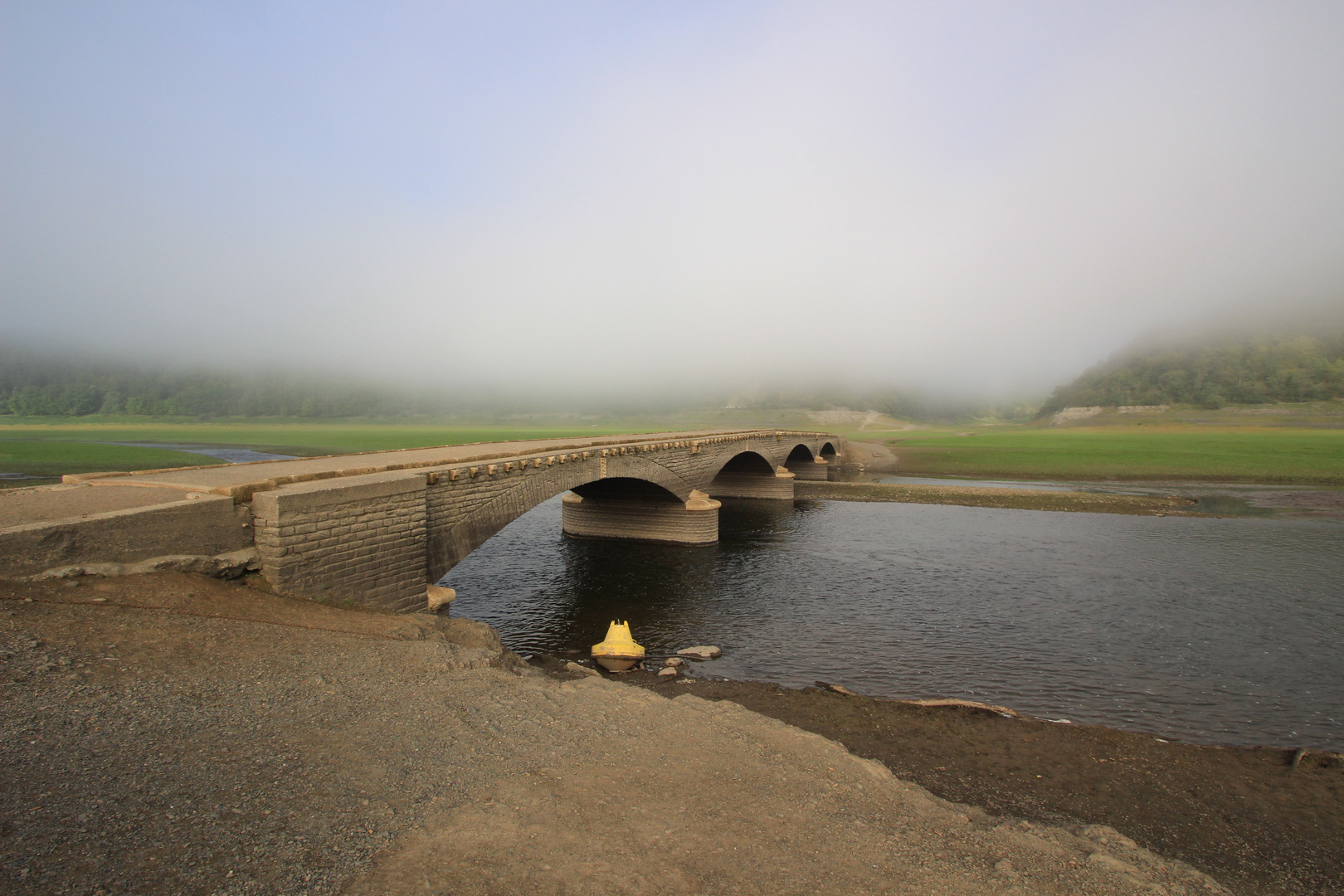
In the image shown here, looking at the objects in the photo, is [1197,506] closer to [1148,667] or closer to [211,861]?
[1148,667]

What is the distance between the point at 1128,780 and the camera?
1092cm

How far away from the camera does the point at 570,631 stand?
2062cm

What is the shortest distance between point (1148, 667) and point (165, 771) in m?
21.6

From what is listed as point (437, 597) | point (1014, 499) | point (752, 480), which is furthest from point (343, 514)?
point (1014, 499)

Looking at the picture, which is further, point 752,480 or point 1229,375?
point 1229,375

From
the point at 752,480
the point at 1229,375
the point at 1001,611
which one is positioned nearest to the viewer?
the point at 1001,611

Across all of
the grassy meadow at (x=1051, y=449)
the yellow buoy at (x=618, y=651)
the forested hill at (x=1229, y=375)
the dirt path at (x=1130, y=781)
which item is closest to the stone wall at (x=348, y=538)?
the yellow buoy at (x=618, y=651)

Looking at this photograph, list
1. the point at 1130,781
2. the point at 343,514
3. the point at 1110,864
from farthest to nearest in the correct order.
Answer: the point at 343,514 < the point at 1130,781 < the point at 1110,864

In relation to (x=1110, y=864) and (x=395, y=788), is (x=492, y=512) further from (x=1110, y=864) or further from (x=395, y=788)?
(x=1110, y=864)

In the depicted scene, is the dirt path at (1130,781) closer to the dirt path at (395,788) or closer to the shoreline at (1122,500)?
the dirt path at (395,788)

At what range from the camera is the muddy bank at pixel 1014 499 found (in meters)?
45.5

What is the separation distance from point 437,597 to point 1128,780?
1592 cm

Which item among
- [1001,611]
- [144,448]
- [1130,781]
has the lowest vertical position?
[1001,611]

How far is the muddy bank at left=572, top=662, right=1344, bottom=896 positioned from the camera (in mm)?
8914
